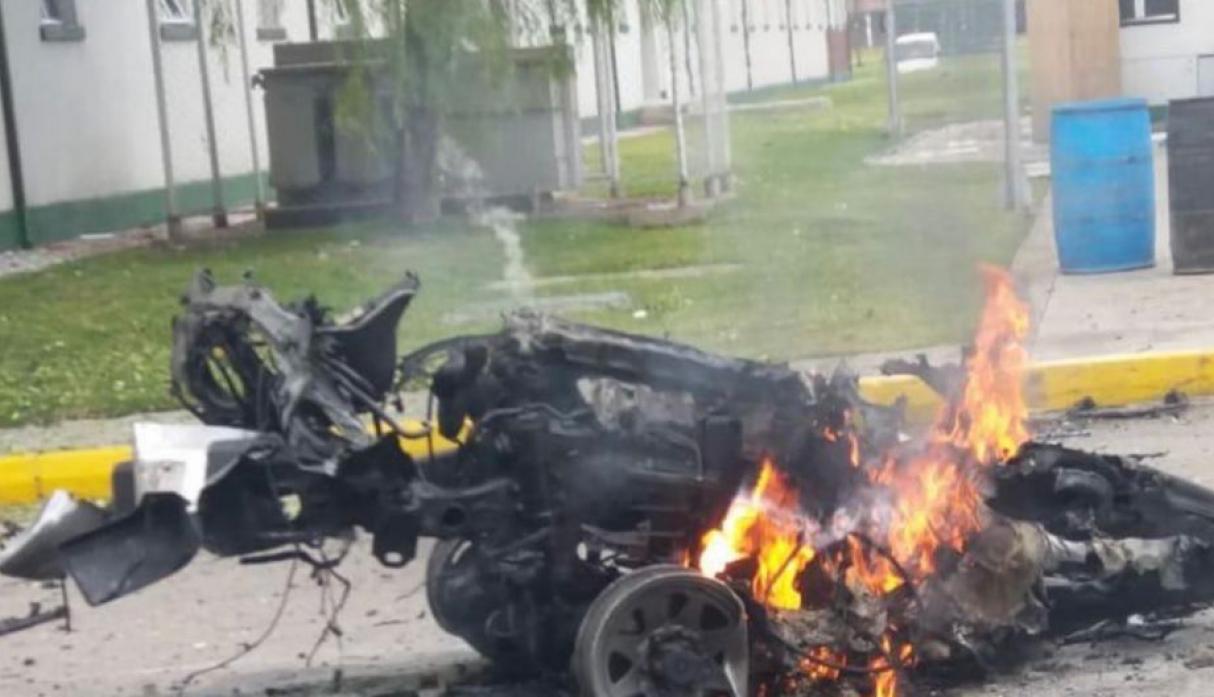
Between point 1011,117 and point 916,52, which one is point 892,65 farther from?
point 1011,117

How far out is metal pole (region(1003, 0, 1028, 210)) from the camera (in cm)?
1752

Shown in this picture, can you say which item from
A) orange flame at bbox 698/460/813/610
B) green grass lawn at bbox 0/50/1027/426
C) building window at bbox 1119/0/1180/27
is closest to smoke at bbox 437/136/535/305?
green grass lawn at bbox 0/50/1027/426

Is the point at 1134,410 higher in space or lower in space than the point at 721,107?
lower

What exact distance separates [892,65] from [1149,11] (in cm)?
392

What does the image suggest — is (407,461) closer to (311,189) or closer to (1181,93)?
(311,189)

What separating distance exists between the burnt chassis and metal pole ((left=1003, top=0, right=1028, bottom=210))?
11731mm

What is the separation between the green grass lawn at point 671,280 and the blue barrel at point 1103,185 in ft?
1.90

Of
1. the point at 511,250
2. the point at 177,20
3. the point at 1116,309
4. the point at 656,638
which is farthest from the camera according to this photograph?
the point at 177,20

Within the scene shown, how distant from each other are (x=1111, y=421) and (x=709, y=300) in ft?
12.1

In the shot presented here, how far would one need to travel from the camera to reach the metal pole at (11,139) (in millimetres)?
19797

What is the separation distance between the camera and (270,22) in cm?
2522

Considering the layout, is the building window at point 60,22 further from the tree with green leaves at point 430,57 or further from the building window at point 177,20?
the tree with green leaves at point 430,57

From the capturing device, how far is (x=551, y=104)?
20.5 meters

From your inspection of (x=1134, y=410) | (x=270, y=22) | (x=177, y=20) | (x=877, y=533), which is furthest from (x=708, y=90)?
(x=877, y=533)
